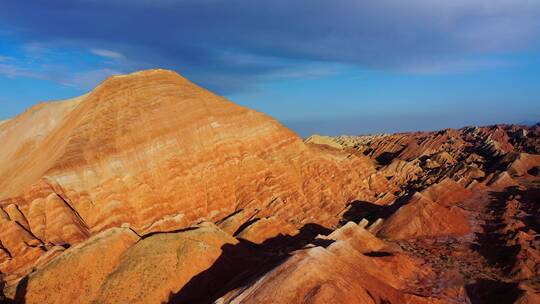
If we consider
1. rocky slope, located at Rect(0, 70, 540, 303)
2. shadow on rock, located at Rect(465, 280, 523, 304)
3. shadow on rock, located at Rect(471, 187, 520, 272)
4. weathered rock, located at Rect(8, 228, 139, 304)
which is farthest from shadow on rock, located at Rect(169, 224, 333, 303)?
shadow on rock, located at Rect(471, 187, 520, 272)

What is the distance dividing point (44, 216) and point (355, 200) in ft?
87.0

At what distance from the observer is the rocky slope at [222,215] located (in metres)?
23.3

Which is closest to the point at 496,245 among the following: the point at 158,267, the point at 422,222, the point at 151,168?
the point at 422,222

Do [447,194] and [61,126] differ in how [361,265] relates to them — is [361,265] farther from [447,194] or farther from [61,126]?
[61,126]

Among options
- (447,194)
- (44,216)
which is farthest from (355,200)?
(44,216)

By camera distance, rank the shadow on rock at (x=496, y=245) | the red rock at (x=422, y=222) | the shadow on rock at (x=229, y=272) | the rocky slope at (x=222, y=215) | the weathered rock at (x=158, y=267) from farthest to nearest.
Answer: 1. the red rock at (x=422, y=222)
2. the shadow on rock at (x=496, y=245)
3. the rocky slope at (x=222, y=215)
4. the weathered rock at (x=158, y=267)
5. the shadow on rock at (x=229, y=272)

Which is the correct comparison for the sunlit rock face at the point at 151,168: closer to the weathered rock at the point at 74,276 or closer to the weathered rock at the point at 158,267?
the weathered rock at the point at 74,276

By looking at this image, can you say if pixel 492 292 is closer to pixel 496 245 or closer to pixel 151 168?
pixel 496 245

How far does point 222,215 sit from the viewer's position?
39656mm

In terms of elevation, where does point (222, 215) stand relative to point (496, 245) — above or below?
above

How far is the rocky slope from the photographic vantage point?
23328 millimetres

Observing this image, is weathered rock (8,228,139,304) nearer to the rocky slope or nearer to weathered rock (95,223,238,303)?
the rocky slope

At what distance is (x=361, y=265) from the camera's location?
936 inches

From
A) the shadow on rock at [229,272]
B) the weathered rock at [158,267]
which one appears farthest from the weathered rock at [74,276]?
the shadow on rock at [229,272]
